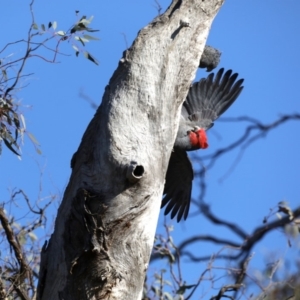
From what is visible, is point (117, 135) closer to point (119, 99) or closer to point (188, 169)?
point (119, 99)

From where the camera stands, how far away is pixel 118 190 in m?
3.33

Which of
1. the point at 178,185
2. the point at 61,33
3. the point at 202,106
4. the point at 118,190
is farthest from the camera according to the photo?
the point at 178,185

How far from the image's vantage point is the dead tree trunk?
3.29 m

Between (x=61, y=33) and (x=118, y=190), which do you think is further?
(x=61, y=33)

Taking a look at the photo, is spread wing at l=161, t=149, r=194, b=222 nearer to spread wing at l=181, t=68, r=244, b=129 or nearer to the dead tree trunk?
spread wing at l=181, t=68, r=244, b=129

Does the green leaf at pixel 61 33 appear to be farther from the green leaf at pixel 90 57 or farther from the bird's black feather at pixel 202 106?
the bird's black feather at pixel 202 106

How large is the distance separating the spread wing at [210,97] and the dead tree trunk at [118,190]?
6.80 feet

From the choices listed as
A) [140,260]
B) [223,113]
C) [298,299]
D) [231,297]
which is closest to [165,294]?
[231,297]

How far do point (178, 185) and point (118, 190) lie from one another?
280cm

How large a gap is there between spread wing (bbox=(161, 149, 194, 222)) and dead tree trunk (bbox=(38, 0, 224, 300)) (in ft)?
7.27

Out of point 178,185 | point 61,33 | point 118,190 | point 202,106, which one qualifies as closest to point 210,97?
point 202,106

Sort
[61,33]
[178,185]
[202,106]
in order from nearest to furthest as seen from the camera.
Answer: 1. [61,33]
2. [202,106]
3. [178,185]

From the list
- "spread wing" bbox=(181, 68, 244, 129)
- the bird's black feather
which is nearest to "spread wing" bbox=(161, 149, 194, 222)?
the bird's black feather

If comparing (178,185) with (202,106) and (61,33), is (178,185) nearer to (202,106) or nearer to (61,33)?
(202,106)
